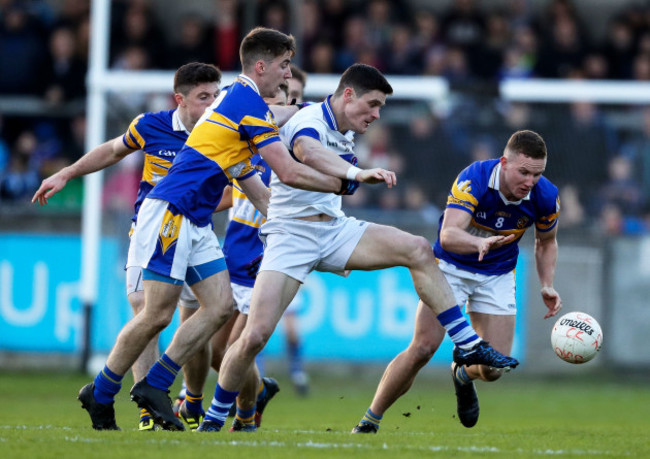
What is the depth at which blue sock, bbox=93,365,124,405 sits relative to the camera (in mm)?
7590

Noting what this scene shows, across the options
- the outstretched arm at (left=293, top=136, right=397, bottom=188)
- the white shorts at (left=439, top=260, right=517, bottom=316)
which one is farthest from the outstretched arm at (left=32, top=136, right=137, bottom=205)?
the white shorts at (left=439, top=260, right=517, bottom=316)

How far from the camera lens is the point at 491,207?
8.51 metres

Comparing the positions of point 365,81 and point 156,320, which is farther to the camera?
point 365,81

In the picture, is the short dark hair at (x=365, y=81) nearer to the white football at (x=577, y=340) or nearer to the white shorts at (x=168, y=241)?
the white shorts at (x=168, y=241)

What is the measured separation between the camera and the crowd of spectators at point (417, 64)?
1611cm

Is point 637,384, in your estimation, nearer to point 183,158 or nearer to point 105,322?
point 105,322

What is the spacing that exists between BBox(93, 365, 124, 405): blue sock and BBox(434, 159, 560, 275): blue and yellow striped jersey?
279 centimetres

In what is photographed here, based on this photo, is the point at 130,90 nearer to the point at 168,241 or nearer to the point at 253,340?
the point at 168,241

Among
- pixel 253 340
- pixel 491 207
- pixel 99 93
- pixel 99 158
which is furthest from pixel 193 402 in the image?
pixel 99 93

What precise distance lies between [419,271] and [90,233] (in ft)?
26.7

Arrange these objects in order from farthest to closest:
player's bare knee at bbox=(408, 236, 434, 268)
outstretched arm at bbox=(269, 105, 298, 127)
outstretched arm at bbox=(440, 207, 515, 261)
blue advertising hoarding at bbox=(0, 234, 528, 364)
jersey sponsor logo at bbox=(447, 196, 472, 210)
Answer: blue advertising hoarding at bbox=(0, 234, 528, 364), jersey sponsor logo at bbox=(447, 196, 472, 210), outstretched arm at bbox=(269, 105, 298, 127), outstretched arm at bbox=(440, 207, 515, 261), player's bare knee at bbox=(408, 236, 434, 268)

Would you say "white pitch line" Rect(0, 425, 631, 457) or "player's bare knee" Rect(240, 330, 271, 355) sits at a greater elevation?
"player's bare knee" Rect(240, 330, 271, 355)

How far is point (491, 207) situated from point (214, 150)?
7.46ft

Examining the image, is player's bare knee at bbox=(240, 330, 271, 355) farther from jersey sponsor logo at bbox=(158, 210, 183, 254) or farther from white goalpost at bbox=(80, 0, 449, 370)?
white goalpost at bbox=(80, 0, 449, 370)
